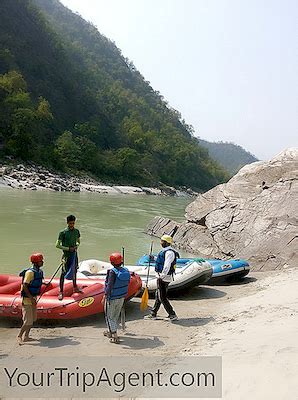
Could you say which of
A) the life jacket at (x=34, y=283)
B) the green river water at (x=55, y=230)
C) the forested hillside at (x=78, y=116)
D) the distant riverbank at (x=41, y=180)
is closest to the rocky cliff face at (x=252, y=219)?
the green river water at (x=55, y=230)

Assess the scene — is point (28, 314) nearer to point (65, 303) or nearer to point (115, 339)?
point (65, 303)

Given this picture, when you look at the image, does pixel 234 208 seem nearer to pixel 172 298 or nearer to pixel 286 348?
pixel 172 298

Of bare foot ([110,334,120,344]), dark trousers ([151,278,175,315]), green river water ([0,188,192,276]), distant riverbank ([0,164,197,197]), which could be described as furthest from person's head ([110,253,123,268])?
distant riverbank ([0,164,197,197])

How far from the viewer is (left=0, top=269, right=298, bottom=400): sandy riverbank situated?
4230 mm

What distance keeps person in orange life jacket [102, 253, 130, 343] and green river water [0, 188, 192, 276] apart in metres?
5.43

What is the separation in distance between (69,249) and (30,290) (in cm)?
143

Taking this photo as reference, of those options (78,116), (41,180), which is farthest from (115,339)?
(78,116)

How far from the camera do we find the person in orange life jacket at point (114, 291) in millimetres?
6102

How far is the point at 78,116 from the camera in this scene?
75.4m

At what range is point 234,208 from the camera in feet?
49.1

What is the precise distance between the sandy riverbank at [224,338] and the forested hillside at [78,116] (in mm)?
44600

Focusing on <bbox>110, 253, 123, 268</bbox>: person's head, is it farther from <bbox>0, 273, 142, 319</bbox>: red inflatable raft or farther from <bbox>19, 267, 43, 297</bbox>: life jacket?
<bbox>0, 273, 142, 319</bbox>: red inflatable raft

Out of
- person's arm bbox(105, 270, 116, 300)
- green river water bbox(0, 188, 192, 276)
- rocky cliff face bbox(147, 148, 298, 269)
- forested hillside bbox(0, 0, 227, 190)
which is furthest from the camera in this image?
forested hillside bbox(0, 0, 227, 190)

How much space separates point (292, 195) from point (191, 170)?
83.3 m
